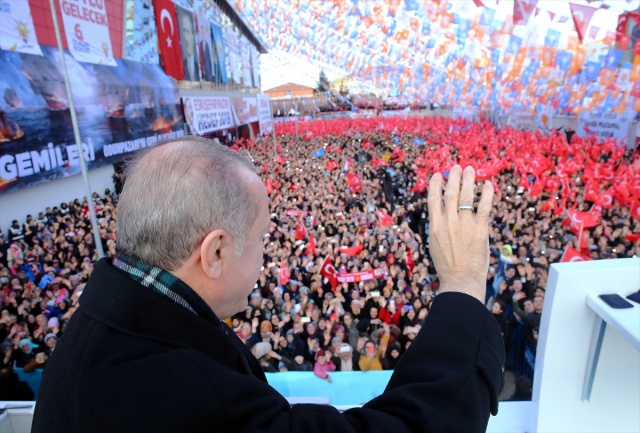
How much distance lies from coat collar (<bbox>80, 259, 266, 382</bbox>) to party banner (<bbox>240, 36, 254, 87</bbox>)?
38026 mm

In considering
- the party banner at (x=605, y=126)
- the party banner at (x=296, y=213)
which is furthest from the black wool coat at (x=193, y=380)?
the party banner at (x=605, y=126)

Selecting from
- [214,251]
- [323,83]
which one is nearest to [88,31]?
[214,251]

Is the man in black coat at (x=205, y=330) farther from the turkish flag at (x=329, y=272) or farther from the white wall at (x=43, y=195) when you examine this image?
the white wall at (x=43, y=195)

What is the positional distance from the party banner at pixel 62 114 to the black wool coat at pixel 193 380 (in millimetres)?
9225

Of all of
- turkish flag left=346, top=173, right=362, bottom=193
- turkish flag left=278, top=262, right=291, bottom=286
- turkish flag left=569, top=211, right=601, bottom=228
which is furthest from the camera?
turkish flag left=346, top=173, right=362, bottom=193

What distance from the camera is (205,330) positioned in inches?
33.6

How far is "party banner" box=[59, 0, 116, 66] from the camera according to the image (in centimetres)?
1435

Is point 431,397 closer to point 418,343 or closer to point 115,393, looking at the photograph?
point 418,343

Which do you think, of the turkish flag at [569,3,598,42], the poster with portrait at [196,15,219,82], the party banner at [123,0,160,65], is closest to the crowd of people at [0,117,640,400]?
the turkish flag at [569,3,598,42]

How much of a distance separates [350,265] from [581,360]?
608cm

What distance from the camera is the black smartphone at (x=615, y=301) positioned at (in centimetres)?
157

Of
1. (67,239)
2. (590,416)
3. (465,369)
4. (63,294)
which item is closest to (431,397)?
(465,369)

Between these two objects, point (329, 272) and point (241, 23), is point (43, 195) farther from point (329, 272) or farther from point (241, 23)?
point (241, 23)

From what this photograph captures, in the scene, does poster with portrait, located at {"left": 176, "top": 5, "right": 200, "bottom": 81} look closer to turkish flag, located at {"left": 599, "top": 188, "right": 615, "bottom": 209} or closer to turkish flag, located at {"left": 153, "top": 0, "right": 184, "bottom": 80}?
turkish flag, located at {"left": 153, "top": 0, "right": 184, "bottom": 80}
